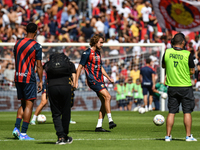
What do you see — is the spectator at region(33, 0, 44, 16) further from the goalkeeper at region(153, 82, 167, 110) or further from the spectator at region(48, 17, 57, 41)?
the goalkeeper at region(153, 82, 167, 110)

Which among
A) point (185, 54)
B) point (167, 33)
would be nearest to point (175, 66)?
point (185, 54)

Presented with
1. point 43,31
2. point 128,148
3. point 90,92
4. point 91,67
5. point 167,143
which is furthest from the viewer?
point 43,31

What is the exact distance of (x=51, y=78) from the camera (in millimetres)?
7055

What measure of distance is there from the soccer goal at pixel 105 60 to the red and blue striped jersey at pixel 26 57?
11.1 metres

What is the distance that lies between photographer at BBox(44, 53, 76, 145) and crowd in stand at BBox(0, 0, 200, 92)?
13959mm

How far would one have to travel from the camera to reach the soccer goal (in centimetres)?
1950

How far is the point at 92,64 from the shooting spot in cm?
995

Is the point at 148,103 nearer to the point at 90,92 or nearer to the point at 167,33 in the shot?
the point at 90,92

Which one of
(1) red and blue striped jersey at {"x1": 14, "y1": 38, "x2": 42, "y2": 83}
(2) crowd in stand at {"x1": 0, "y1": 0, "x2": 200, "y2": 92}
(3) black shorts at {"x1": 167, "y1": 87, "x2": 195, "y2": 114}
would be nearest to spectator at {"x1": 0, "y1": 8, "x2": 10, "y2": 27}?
(2) crowd in stand at {"x1": 0, "y1": 0, "x2": 200, "y2": 92}

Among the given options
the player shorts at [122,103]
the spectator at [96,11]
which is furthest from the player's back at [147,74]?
the spectator at [96,11]

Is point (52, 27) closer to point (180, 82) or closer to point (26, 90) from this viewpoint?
point (26, 90)

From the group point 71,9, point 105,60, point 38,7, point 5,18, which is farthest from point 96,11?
point 5,18

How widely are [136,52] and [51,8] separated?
6743 millimetres

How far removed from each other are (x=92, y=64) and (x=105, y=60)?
10.6 metres
